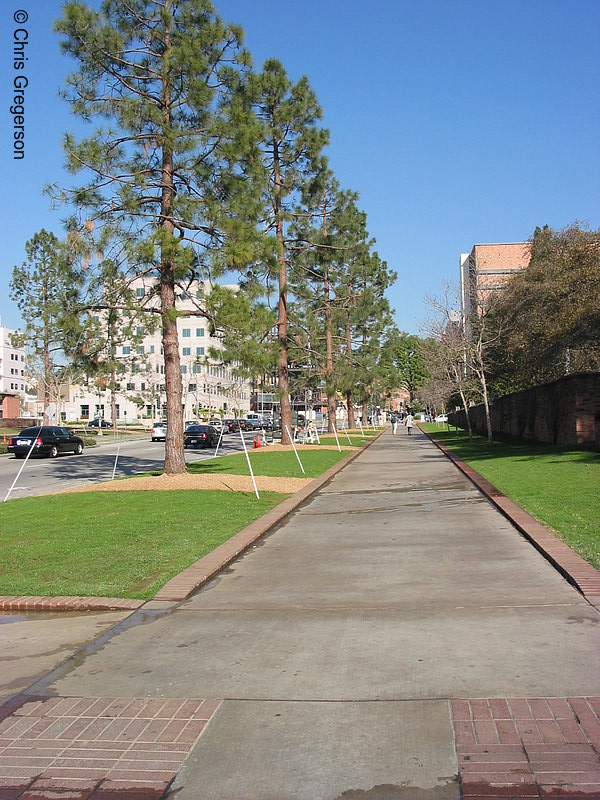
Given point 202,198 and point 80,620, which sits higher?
point 202,198

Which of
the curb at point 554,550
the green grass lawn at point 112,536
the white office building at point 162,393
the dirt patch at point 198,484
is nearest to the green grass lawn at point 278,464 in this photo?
the dirt patch at point 198,484

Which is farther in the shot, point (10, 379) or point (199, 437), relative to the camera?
point (10, 379)

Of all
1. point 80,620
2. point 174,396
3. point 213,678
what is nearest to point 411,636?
point 213,678

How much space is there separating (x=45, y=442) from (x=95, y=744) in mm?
38014

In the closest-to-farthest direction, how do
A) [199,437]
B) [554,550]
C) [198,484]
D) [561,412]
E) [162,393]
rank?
[554,550]
[198,484]
[561,412]
[199,437]
[162,393]

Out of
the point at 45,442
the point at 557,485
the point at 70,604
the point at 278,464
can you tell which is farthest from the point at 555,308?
the point at 45,442

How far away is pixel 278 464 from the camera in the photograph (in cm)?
2659

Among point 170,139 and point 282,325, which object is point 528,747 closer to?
point 170,139

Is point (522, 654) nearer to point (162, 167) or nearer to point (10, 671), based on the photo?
point (10, 671)

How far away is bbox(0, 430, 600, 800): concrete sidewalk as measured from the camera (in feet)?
12.9

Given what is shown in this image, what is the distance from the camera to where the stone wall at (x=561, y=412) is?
85.7ft

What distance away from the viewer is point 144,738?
4449 millimetres

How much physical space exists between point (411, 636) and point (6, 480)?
71.1ft

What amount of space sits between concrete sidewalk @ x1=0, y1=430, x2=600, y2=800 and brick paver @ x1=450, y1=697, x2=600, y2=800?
0.04 feet
